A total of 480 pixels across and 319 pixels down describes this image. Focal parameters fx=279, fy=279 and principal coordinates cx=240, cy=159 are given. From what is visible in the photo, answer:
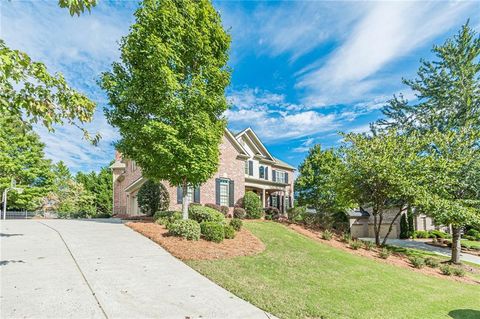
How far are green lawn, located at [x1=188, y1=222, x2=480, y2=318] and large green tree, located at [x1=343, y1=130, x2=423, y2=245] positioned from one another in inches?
218

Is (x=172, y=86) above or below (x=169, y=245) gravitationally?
above

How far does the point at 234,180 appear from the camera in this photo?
22531 millimetres

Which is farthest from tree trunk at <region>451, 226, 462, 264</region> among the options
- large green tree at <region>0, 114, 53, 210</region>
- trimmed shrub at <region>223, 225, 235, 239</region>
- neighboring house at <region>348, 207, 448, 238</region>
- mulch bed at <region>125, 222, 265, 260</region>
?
large green tree at <region>0, 114, 53, 210</region>

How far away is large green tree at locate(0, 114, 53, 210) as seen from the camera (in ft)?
95.3

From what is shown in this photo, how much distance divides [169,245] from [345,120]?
2325 centimetres

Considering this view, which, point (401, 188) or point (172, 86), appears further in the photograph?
point (401, 188)

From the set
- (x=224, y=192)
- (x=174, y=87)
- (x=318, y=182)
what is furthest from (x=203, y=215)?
(x=318, y=182)

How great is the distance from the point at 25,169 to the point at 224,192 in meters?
24.5

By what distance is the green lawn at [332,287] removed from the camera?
6.39 meters

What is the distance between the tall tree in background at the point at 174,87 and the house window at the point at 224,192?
305 inches

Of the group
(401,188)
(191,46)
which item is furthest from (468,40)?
(191,46)

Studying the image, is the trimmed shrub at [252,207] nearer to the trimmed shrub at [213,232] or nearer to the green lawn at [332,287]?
the green lawn at [332,287]

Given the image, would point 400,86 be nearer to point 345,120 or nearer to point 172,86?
point 345,120

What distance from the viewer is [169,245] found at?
33.1 feet
